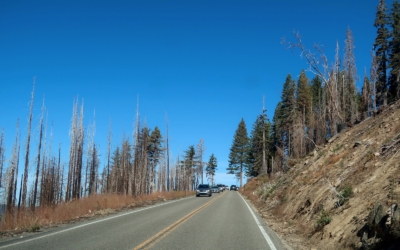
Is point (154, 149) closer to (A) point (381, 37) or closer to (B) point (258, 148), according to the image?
(B) point (258, 148)

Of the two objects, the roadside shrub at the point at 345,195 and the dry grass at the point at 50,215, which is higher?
the roadside shrub at the point at 345,195

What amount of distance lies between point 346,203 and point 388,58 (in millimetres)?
36214

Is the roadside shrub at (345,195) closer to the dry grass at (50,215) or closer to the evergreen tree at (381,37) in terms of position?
the dry grass at (50,215)

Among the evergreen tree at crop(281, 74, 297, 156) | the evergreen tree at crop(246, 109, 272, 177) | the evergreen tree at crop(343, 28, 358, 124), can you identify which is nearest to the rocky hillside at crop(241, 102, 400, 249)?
the evergreen tree at crop(343, 28, 358, 124)

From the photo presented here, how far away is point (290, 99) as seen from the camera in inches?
2260

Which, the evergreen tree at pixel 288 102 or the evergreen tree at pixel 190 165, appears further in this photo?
the evergreen tree at pixel 190 165

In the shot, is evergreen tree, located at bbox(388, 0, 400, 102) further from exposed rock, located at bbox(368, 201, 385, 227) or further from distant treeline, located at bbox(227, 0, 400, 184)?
exposed rock, located at bbox(368, 201, 385, 227)

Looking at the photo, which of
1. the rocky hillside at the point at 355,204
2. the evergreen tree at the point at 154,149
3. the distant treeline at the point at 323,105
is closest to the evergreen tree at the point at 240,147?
the distant treeline at the point at 323,105

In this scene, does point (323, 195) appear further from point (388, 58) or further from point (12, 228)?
point (388, 58)

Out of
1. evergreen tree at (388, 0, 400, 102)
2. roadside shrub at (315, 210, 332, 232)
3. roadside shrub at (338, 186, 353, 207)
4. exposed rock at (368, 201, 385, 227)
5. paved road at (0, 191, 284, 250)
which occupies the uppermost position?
evergreen tree at (388, 0, 400, 102)

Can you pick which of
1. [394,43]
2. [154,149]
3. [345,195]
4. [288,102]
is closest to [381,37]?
[394,43]

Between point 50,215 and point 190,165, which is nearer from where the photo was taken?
point 50,215

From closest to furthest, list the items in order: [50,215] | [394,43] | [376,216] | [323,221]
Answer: [376,216]
[323,221]
[50,215]
[394,43]

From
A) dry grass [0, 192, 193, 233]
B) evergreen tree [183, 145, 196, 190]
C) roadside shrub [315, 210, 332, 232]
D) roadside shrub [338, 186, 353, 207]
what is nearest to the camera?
roadside shrub [315, 210, 332, 232]
